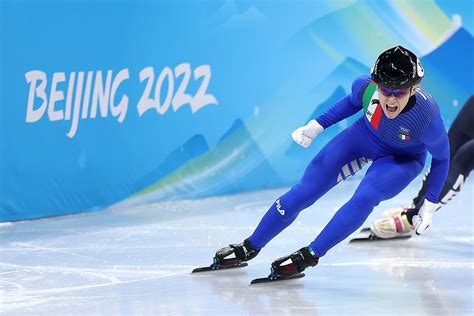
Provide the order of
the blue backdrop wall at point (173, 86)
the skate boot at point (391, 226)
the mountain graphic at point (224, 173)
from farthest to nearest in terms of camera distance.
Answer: the mountain graphic at point (224, 173), the blue backdrop wall at point (173, 86), the skate boot at point (391, 226)

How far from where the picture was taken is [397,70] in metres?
4.70

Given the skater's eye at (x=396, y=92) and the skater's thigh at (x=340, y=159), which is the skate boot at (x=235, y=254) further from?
the skater's eye at (x=396, y=92)

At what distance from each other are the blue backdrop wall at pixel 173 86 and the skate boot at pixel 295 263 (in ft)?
8.08

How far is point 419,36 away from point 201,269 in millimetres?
4562

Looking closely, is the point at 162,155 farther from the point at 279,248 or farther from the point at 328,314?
the point at 328,314

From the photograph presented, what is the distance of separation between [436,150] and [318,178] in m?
0.60

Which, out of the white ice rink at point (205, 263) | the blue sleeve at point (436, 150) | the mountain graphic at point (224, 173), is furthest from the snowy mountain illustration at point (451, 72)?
the blue sleeve at point (436, 150)

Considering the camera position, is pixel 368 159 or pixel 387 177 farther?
pixel 368 159

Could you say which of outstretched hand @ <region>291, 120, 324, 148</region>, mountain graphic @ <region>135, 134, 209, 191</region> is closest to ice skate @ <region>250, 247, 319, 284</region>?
outstretched hand @ <region>291, 120, 324, 148</region>

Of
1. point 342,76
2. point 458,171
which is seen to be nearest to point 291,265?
point 458,171

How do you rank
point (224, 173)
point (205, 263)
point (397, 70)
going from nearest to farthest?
1. point (397, 70)
2. point (205, 263)
3. point (224, 173)

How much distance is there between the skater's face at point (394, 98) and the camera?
15.6 ft

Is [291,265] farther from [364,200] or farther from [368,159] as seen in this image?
[368,159]

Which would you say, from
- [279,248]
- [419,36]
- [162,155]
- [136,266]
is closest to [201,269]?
[136,266]
